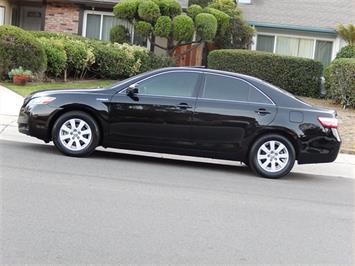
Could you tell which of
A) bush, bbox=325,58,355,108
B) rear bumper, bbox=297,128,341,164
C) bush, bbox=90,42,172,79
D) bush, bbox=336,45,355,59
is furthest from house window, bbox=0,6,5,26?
rear bumper, bbox=297,128,341,164

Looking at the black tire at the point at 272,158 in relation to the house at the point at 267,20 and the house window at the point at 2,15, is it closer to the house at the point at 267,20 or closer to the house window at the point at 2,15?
the house at the point at 267,20

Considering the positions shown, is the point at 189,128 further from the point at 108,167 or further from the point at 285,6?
the point at 285,6

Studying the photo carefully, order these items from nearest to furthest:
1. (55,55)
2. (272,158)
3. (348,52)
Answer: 1. (272,158)
2. (55,55)
3. (348,52)

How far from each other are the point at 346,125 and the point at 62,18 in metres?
12.7

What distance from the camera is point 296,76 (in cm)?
1950

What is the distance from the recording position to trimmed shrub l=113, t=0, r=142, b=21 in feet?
66.7

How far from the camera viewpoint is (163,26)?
2006 centimetres

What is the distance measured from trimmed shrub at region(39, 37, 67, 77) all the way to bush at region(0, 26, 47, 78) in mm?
431

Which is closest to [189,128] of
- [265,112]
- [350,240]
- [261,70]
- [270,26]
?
[265,112]

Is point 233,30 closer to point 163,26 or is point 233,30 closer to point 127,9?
point 163,26

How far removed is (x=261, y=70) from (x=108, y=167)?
11558mm

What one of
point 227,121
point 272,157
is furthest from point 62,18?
point 272,157

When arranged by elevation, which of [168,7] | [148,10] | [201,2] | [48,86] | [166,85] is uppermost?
[201,2]

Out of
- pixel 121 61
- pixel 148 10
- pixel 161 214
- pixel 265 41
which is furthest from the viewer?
pixel 265 41
